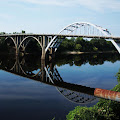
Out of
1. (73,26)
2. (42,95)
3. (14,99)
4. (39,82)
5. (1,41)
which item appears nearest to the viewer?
(14,99)

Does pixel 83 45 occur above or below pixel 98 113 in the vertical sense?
above

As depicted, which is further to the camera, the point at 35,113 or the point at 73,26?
the point at 73,26

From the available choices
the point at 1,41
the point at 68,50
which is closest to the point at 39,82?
the point at 1,41

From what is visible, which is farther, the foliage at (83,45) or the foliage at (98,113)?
the foliage at (83,45)

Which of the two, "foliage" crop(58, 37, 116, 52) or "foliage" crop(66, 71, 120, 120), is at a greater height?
"foliage" crop(58, 37, 116, 52)

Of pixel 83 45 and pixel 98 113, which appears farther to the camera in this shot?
pixel 83 45

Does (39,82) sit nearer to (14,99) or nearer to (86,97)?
(14,99)

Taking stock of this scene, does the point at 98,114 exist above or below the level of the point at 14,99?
above

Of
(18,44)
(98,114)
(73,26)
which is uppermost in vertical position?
(73,26)

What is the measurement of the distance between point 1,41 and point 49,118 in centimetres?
7088

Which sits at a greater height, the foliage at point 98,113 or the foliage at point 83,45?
the foliage at point 83,45

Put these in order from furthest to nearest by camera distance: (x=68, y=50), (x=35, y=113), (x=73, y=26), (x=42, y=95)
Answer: (x=68, y=50)
(x=73, y=26)
(x=42, y=95)
(x=35, y=113)

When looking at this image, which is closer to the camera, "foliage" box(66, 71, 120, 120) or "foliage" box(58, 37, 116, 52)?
"foliage" box(66, 71, 120, 120)

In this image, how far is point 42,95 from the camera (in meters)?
20.2
